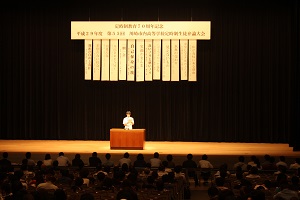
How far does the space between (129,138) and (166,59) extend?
3.51 m

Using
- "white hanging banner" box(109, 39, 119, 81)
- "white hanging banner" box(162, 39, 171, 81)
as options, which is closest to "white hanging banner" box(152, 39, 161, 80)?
"white hanging banner" box(162, 39, 171, 81)

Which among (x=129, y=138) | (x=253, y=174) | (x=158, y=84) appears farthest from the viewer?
(x=158, y=84)

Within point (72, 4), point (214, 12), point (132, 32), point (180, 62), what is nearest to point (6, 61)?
point (72, 4)

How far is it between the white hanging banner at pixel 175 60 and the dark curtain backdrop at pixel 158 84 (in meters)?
0.57

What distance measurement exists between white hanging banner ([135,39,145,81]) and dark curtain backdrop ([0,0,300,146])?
66 cm

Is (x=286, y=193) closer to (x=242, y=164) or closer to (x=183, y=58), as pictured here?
(x=242, y=164)

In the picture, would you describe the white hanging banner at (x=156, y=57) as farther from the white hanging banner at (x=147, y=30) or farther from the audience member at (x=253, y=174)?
the audience member at (x=253, y=174)

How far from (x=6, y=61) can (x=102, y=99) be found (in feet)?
10.7

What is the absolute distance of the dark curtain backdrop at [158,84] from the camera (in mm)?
18266

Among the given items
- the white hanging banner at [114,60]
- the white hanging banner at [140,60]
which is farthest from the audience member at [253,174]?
the white hanging banner at [114,60]

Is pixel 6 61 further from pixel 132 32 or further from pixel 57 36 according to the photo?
pixel 132 32

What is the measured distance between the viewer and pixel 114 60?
18.3 m

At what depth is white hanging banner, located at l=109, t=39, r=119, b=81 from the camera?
1833cm

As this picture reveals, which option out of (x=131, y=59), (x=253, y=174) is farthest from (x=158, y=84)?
(x=253, y=174)
